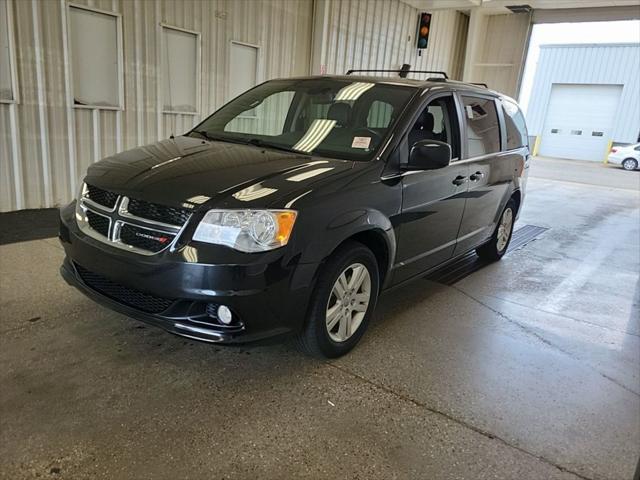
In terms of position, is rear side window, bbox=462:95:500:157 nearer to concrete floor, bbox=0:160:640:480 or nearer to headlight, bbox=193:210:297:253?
concrete floor, bbox=0:160:640:480

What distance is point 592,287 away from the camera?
4.64m

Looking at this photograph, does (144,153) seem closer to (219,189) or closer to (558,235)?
(219,189)

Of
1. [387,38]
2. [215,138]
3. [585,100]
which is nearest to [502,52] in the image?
[387,38]

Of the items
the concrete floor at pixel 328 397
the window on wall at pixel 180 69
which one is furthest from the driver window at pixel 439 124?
the window on wall at pixel 180 69

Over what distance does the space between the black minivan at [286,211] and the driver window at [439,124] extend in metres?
0.01

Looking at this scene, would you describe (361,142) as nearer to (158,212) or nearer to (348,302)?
(348,302)

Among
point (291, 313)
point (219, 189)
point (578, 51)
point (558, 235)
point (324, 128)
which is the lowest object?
point (558, 235)

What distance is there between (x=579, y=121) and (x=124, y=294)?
89.6 feet

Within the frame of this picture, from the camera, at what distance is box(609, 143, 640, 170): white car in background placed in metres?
20.2

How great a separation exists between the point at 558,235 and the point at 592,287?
2348 mm

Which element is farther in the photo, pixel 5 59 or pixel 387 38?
pixel 387 38

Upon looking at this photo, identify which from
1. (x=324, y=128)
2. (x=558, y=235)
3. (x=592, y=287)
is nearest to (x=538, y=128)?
(x=558, y=235)

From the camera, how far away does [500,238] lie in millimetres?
5059

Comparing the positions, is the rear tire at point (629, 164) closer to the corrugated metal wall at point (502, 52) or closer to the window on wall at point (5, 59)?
the corrugated metal wall at point (502, 52)
